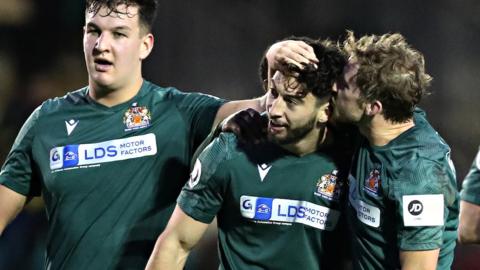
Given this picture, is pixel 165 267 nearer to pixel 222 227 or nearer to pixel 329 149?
pixel 222 227

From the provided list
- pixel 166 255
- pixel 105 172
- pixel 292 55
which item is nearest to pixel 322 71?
pixel 292 55

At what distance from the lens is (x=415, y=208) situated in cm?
287

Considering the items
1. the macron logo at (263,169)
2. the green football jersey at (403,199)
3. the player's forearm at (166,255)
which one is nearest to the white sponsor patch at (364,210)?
the green football jersey at (403,199)

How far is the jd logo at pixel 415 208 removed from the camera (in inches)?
113

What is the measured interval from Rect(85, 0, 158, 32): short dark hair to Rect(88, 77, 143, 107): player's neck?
0.26 m

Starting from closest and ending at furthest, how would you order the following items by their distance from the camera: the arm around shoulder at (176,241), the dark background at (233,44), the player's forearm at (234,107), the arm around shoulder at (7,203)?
1. the arm around shoulder at (176,241)
2. the player's forearm at (234,107)
3. the arm around shoulder at (7,203)
4. the dark background at (233,44)

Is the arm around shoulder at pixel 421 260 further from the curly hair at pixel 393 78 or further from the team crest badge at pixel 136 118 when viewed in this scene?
the team crest badge at pixel 136 118

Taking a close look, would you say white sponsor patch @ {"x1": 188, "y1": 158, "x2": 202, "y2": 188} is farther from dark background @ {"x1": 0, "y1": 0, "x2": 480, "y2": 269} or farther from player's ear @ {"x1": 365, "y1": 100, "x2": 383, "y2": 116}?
dark background @ {"x1": 0, "y1": 0, "x2": 480, "y2": 269}

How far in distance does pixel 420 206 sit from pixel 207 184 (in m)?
0.80

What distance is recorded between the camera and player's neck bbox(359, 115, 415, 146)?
3080 mm

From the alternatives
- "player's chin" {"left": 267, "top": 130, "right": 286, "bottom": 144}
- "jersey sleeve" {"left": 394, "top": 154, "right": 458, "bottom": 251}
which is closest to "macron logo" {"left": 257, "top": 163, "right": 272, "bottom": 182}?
"player's chin" {"left": 267, "top": 130, "right": 286, "bottom": 144}

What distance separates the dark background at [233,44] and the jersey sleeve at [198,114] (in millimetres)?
2486

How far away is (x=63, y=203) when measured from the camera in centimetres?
357

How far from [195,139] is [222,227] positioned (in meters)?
0.46
